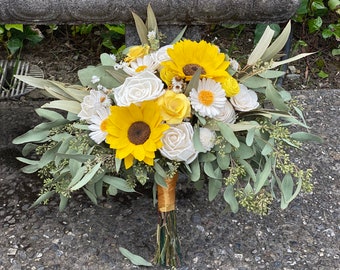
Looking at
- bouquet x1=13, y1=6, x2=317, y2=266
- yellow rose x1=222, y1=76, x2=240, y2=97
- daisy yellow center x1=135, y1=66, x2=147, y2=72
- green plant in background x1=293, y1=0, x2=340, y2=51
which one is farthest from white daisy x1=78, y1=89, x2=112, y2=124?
green plant in background x1=293, y1=0, x2=340, y2=51

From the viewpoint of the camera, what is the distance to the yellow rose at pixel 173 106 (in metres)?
1.61

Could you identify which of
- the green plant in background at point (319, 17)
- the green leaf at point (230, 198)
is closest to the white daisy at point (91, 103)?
the green leaf at point (230, 198)

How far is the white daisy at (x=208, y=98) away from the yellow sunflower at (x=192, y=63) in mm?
25

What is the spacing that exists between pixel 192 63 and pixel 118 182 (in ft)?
1.31

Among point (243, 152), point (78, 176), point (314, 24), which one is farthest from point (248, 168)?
point (314, 24)

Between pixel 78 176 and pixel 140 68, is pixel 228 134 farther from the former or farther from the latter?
pixel 78 176

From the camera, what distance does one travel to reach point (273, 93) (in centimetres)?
173

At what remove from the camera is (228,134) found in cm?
164

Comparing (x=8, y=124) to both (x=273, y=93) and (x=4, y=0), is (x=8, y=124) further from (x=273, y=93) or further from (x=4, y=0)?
(x=273, y=93)

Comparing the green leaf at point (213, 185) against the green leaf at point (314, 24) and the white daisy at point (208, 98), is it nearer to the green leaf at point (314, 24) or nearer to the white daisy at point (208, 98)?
the white daisy at point (208, 98)

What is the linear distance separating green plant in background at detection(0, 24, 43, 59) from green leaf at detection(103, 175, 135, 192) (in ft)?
4.97

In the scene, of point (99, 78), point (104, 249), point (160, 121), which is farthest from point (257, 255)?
point (99, 78)

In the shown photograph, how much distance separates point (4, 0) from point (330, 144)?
4.48 feet

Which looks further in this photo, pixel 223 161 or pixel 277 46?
pixel 277 46
